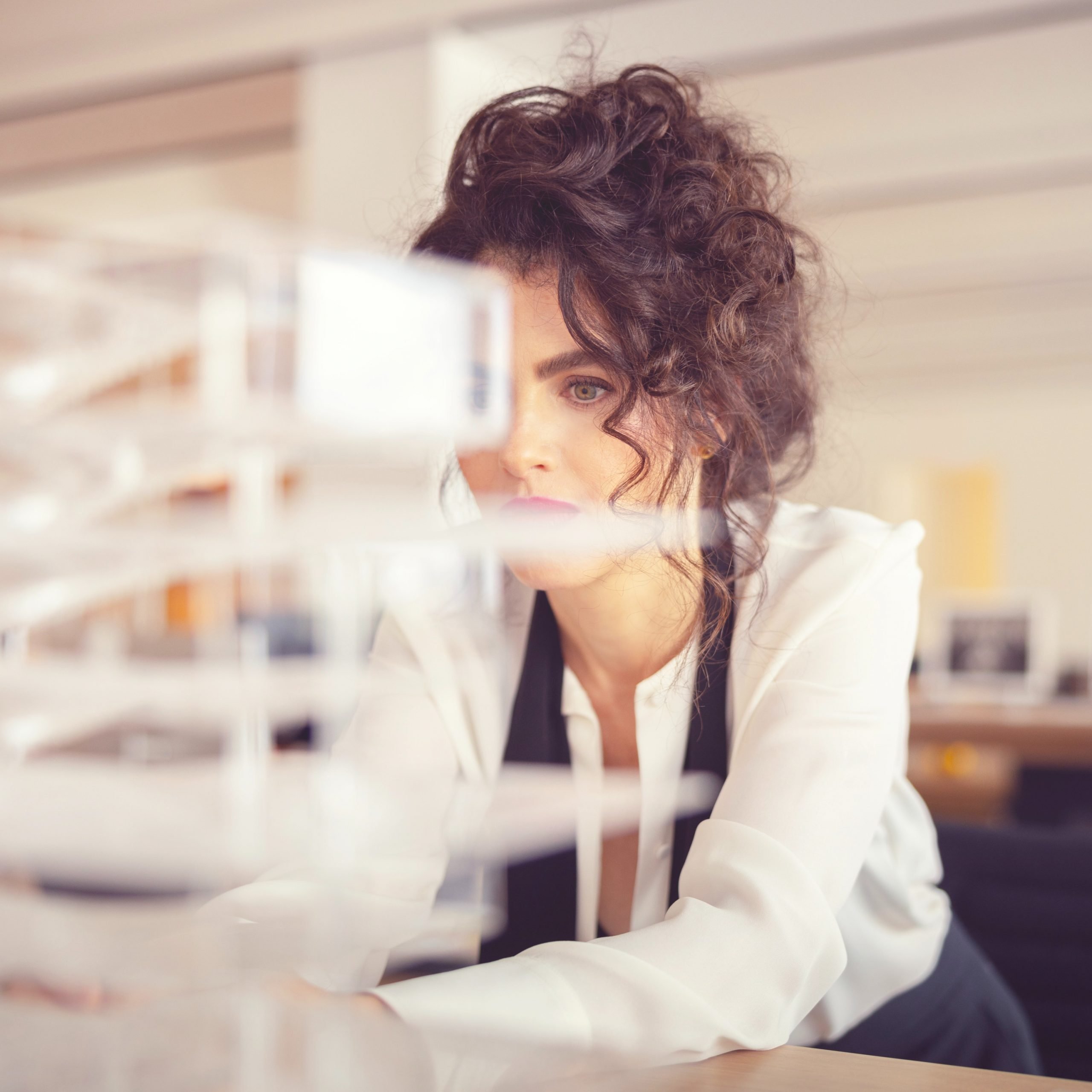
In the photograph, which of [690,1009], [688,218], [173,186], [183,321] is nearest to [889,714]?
[690,1009]

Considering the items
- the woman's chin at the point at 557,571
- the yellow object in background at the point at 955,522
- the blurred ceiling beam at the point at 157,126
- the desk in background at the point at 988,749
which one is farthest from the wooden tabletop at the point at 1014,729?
the yellow object in background at the point at 955,522

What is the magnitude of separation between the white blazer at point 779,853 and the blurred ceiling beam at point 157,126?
299 cm

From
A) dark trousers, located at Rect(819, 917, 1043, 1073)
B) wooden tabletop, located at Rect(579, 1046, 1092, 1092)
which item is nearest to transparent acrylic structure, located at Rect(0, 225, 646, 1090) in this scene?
wooden tabletop, located at Rect(579, 1046, 1092, 1092)

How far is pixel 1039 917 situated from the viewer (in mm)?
1037

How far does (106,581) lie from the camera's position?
484cm

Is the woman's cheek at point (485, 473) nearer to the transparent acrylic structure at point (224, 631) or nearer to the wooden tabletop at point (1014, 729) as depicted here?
the transparent acrylic structure at point (224, 631)

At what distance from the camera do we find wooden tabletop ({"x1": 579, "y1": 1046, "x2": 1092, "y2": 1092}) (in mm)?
463

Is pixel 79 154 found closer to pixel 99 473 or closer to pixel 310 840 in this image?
pixel 99 473

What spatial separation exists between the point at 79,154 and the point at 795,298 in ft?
12.2

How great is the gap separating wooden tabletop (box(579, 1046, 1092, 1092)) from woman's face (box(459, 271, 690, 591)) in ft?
1.11

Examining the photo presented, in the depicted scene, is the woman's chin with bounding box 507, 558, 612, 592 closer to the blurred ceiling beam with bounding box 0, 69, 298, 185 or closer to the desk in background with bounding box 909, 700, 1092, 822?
the desk in background with bounding box 909, 700, 1092, 822

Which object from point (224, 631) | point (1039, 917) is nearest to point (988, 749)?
point (1039, 917)

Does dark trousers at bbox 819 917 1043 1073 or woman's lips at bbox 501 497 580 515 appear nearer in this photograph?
woman's lips at bbox 501 497 580 515

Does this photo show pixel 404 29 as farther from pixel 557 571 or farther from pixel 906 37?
pixel 557 571
